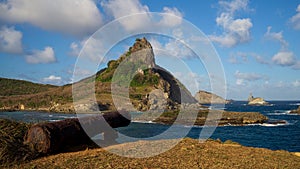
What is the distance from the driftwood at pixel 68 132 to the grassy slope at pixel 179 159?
0.61 m

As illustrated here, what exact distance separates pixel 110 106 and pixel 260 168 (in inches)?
5642

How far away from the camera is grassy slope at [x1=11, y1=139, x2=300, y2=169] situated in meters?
11.0

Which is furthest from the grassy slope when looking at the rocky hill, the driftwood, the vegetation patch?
the rocky hill

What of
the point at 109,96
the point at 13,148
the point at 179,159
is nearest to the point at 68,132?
the point at 13,148

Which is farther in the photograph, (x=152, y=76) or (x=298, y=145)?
(x=152, y=76)

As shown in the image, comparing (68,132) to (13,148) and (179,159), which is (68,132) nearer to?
(13,148)

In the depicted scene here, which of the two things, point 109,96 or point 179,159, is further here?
point 109,96

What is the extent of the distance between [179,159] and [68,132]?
4.92m

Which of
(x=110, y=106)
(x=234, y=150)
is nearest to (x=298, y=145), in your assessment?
(x=234, y=150)

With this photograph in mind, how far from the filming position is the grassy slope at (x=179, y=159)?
36.0 ft

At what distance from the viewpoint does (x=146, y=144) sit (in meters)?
14.9

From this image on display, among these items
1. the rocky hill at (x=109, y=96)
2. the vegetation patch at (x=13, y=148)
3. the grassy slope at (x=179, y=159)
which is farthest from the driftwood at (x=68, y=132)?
the rocky hill at (x=109, y=96)

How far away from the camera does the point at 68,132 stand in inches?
524

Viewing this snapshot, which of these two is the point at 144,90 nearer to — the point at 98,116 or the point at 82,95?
the point at 82,95
